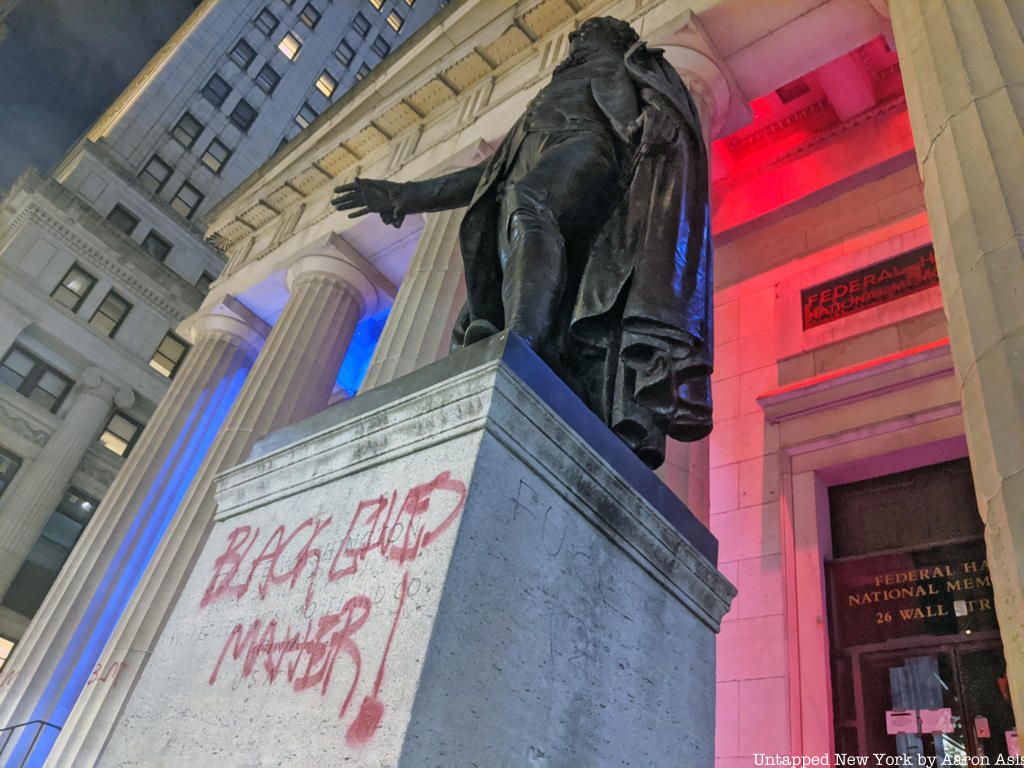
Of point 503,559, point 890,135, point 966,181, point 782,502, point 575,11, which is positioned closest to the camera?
point 503,559

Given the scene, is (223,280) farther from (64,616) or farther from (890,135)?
(890,135)

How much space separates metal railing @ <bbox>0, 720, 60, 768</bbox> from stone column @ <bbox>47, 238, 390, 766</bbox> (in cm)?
122

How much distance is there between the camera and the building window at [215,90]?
3835 centimetres

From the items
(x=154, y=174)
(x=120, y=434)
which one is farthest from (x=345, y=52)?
(x=120, y=434)

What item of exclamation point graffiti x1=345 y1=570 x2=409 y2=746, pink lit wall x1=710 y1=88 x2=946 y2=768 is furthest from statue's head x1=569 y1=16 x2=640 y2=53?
pink lit wall x1=710 y1=88 x2=946 y2=768

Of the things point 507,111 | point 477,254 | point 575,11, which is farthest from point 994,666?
point 575,11

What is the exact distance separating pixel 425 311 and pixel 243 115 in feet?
115

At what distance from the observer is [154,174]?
34.9 meters

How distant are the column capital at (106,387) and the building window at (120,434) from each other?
719 mm

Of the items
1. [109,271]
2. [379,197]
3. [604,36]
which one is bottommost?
[379,197]

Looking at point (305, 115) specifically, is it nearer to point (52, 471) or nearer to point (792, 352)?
point (52, 471)

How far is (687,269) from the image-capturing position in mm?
3455

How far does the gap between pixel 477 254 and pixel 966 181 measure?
3300mm

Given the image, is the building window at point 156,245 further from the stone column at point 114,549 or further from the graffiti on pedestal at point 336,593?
the graffiti on pedestal at point 336,593
